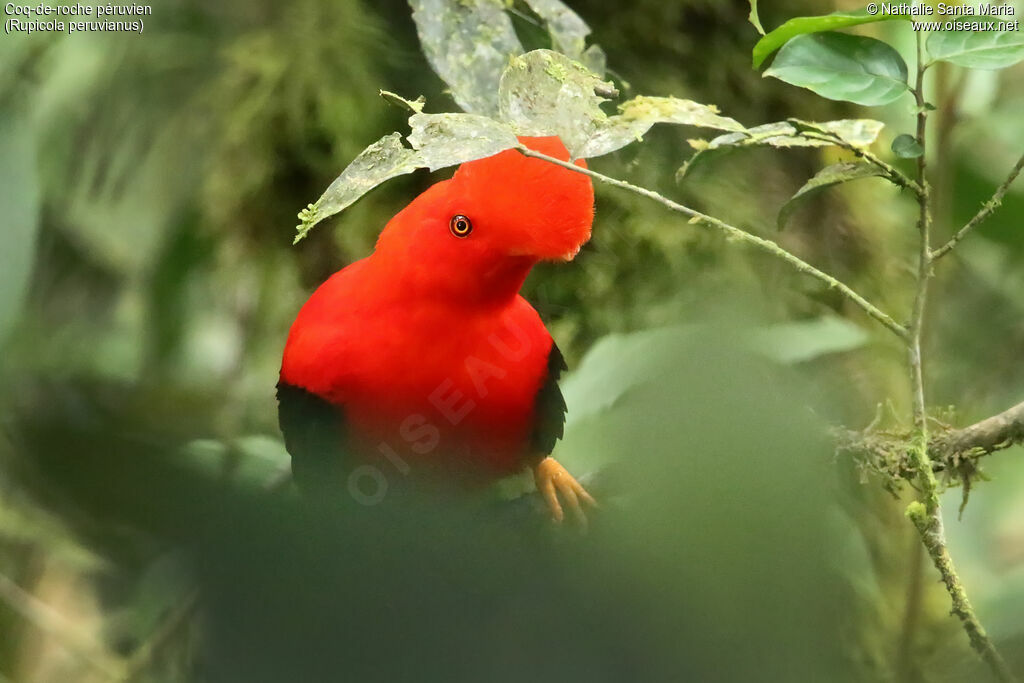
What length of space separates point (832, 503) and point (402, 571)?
0.12 metres

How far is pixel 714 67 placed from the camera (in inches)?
54.9

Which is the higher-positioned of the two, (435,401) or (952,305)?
(952,305)

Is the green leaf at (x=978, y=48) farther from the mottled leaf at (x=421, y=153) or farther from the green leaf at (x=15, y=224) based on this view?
the green leaf at (x=15, y=224)

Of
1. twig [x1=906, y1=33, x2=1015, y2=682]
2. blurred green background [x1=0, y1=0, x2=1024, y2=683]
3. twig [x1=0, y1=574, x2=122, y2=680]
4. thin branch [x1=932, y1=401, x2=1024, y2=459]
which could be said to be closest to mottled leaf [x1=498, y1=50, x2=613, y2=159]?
blurred green background [x1=0, y1=0, x2=1024, y2=683]

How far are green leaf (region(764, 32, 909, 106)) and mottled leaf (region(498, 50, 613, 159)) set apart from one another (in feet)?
0.54

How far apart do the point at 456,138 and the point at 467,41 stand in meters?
0.28

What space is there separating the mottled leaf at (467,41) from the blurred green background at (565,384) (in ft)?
0.80

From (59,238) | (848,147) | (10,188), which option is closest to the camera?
(848,147)

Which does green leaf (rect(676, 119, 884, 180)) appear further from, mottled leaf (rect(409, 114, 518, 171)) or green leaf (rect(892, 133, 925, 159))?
mottled leaf (rect(409, 114, 518, 171))

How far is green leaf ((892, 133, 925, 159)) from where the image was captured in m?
0.59

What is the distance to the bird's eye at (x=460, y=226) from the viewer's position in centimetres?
64

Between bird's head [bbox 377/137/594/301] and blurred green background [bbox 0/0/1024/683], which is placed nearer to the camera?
blurred green background [bbox 0/0/1024/683]

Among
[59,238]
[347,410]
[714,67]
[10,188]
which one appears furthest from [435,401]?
[59,238]

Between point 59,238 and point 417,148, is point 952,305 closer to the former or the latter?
point 417,148
